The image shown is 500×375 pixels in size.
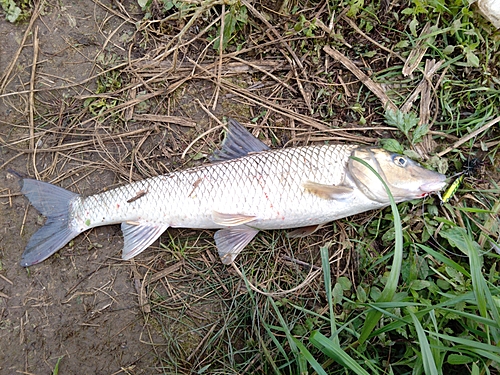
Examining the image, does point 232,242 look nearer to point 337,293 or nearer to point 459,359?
point 337,293

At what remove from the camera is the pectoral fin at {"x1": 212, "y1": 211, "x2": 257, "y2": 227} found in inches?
106

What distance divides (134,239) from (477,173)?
2885 millimetres

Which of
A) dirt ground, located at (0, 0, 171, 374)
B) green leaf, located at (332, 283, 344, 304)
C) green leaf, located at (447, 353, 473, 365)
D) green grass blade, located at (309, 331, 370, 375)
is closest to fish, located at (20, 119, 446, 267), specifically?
dirt ground, located at (0, 0, 171, 374)

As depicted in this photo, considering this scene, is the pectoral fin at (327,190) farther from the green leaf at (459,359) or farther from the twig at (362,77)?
the green leaf at (459,359)

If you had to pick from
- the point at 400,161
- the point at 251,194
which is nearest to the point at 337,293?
the point at 251,194

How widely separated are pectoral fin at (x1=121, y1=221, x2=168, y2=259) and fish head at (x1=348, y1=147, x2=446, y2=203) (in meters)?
1.59

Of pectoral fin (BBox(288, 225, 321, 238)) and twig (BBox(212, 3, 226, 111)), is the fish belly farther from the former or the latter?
twig (BBox(212, 3, 226, 111))

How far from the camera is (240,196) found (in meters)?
2.72

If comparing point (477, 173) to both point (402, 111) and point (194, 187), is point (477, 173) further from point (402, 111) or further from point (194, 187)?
point (194, 187)

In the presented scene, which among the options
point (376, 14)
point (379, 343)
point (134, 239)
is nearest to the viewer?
point (379, 343)

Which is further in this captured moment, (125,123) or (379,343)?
(125,123)

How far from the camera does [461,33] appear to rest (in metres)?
3.03

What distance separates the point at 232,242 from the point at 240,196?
423 millimetres

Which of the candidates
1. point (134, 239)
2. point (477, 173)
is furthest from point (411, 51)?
point (134, 239)
